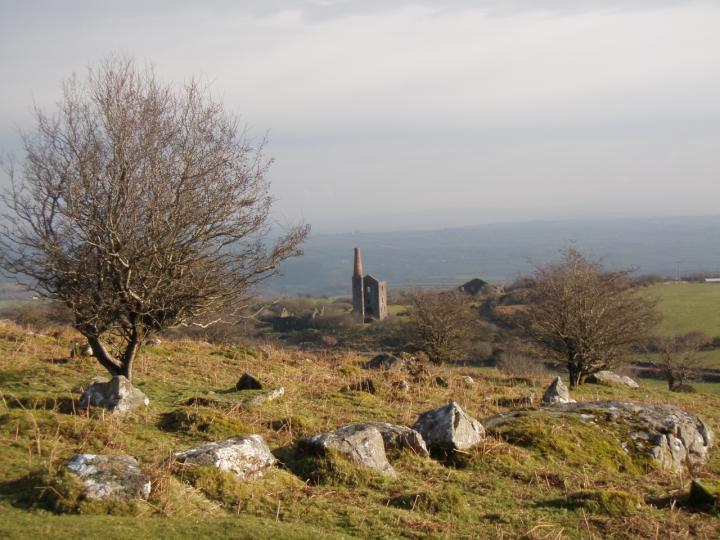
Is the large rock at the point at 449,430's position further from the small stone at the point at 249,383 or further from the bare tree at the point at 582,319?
the bare tree at the point at 582,319

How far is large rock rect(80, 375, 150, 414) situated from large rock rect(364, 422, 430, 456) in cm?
469

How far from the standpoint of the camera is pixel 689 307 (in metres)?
73.2

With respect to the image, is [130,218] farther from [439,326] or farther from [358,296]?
[358,296]

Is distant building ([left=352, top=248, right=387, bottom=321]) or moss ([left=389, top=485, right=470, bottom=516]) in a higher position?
moss ([left=389, top=485, right=470, bottom=516])

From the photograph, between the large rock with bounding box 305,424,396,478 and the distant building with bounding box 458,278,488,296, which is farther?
the distant building with bounding box 458,278,488,296

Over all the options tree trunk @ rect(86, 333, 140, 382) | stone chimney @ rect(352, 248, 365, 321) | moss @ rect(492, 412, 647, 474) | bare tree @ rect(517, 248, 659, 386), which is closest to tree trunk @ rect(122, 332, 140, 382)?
tree trunk @ rect(86, 333, 140, 382)

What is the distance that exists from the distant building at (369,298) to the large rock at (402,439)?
76.8m

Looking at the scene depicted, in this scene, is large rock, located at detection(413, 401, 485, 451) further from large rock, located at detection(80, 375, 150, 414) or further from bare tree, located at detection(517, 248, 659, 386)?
bare tree, located at detection(517, 248, 659, 386)

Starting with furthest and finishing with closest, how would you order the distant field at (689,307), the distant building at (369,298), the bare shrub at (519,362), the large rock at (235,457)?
the distant building at (369,298)
the distant field at (689,307)
the bare shrub at (519,362)
the large rock at (235,457)

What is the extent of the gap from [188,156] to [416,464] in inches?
305

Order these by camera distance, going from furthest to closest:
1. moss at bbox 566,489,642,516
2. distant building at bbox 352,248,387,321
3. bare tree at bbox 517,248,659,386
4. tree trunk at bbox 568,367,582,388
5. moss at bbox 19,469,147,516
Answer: distant building at bbox 352,248,387,321 < tree trunk at bbox 568,367,582,388 < bare tree at bbox 517,248,659,386 < moss at bbox 566,489,642,516 < moss at bbox 19,469,147,516

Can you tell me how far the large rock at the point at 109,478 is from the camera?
24.5ft

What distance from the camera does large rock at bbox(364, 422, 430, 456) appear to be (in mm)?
11023

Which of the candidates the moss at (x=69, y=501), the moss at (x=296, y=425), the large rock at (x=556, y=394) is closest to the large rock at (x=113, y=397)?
the moss at (x=296, y=425)
